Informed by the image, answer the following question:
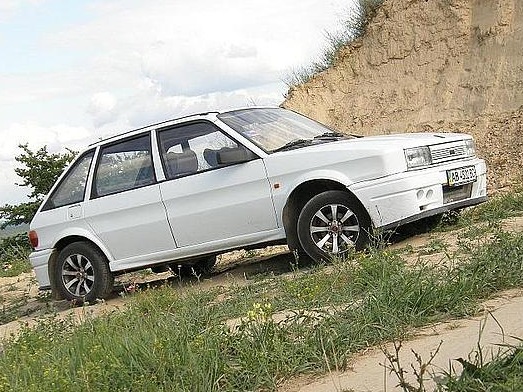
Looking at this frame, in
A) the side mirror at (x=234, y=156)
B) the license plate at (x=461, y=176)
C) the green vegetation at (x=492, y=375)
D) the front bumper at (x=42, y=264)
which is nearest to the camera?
the green vegetation at (x=492, y=375)

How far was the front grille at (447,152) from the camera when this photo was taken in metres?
7.75

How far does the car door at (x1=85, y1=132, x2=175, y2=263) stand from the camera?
27.9 feet

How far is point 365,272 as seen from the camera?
19.1 feet

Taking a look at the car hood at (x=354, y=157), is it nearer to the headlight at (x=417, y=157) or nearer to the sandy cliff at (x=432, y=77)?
the headlight at (x=417, y=157)

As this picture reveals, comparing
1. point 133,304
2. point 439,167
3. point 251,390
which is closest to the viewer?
point 251,390

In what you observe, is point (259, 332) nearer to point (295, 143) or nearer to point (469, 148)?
point (295, 143)

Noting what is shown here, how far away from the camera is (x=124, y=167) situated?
350 inches

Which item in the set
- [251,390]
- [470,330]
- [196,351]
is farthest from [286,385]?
[470,330]

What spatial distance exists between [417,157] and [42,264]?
4.54 m

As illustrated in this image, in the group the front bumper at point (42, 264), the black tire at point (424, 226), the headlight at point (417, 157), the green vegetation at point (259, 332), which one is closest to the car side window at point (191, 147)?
the headlight at point (417, 157)

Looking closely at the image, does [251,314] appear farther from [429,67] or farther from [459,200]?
[429,67]

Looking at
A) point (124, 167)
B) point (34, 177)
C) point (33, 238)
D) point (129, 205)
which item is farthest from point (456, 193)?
point (34, 177)

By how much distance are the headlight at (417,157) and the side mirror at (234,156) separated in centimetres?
154

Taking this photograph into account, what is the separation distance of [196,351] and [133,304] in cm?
227
